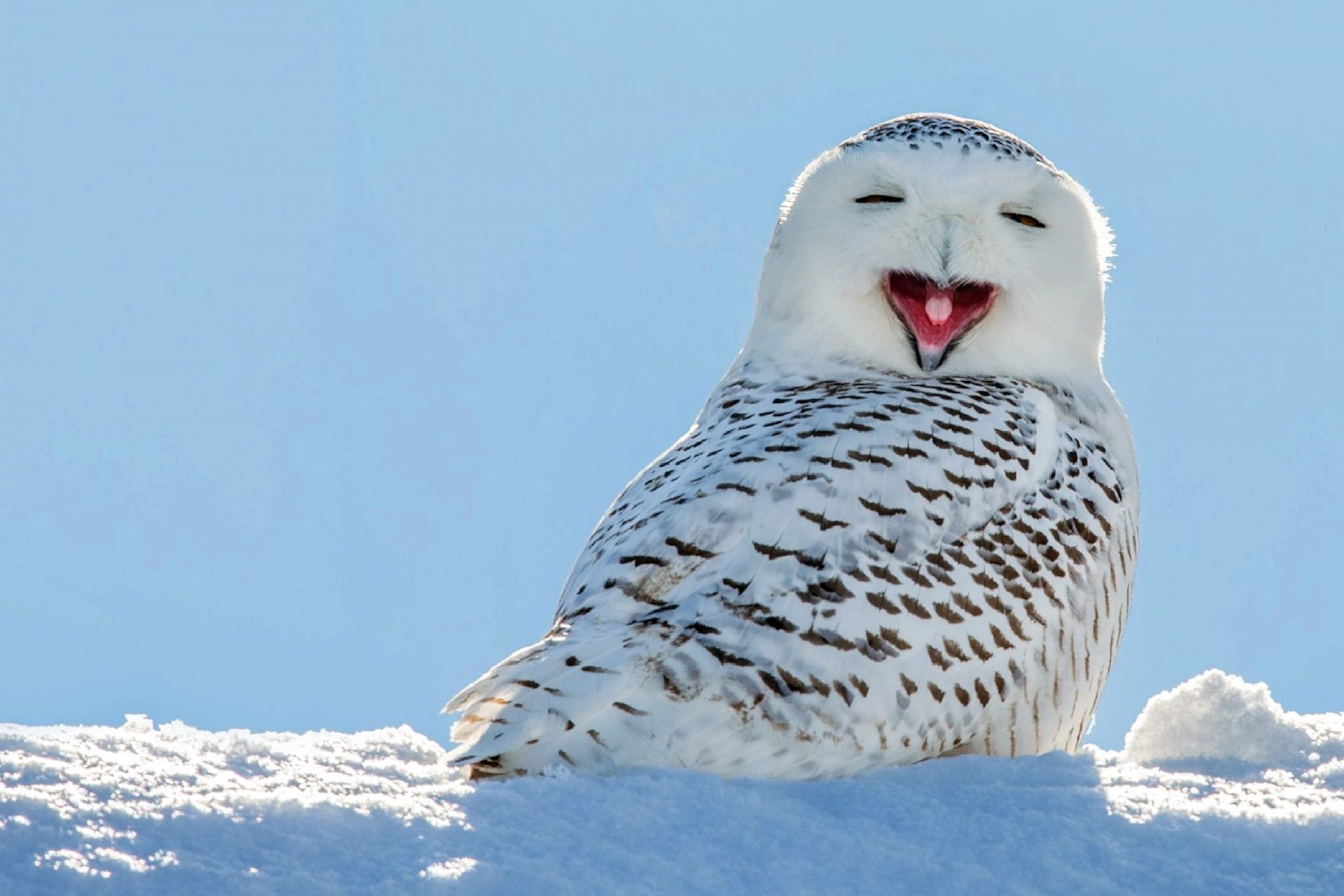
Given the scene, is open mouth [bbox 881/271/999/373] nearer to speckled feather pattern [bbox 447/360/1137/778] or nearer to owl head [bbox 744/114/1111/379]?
owl head [bbox 744/114/1111/379]

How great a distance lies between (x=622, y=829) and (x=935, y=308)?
1.58m

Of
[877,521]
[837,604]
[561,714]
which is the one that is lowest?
[561,714]

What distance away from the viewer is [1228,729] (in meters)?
2.92

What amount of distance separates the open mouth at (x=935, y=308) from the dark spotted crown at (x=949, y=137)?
310 millimetres

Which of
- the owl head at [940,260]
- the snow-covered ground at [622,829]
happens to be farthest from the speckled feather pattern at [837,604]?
the owl head at [940,260]

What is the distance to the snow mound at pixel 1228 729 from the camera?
286 centimetres

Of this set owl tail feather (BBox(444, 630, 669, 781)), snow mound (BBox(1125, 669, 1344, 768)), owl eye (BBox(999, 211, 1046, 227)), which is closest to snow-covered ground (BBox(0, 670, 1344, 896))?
owl tail feather (BBox(444, 630, 669, 781))

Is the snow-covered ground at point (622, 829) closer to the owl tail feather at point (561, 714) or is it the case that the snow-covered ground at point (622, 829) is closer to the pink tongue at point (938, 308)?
the owl tail feather at point (561, 714)

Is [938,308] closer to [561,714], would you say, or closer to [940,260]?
[940,260]

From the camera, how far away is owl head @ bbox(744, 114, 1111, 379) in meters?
3.20

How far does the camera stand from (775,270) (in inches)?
142

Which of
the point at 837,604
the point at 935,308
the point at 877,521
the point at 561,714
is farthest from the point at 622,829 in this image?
the point at 935,308

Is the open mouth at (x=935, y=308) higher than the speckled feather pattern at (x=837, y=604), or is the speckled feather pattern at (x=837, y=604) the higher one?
the open mouth at (x=935, y=308)

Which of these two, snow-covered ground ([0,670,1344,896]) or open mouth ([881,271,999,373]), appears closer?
snow-covered ground ([0,670,1344,896])
